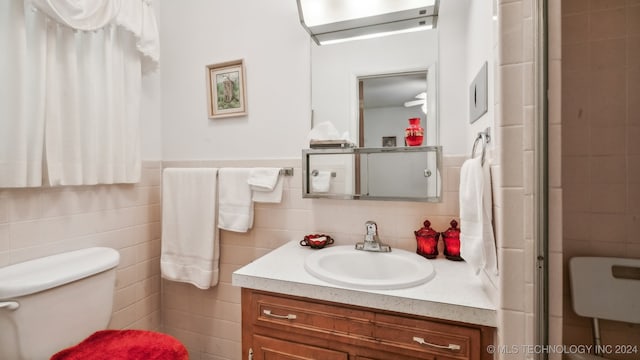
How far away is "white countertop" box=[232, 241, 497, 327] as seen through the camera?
84 cm

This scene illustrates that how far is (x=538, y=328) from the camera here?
74 centimetres

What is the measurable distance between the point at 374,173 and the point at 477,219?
0.57 meters

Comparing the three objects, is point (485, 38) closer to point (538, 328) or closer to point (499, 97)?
point (499, 97)

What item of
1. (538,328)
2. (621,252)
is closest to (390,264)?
(538,328)

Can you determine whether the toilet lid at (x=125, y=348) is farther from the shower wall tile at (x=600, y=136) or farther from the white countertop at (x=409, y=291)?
the shower wall tile at (x=600, y=136)

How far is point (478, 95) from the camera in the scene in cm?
101

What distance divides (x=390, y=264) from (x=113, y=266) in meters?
1.22

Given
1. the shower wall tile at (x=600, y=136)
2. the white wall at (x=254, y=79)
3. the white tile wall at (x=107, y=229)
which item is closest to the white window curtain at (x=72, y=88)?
the white tile wall at (x=107, y=229)

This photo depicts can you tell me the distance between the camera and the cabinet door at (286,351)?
0.99 metres

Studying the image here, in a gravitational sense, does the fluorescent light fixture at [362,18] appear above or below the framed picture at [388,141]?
above

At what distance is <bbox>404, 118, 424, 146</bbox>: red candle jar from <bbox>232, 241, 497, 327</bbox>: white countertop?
20.4 inches

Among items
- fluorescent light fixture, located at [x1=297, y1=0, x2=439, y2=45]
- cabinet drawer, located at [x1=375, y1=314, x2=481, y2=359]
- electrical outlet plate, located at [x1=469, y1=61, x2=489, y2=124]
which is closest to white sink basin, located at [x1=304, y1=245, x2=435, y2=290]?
cabinet drawer, located at [x1=375, y1=314, x2=481, y2=359]

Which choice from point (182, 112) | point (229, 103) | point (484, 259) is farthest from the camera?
A: point (182, 112)

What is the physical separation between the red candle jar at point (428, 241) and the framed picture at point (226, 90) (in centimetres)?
110
